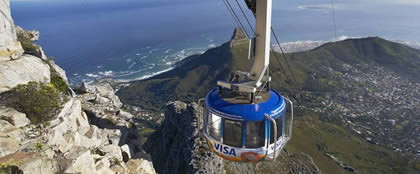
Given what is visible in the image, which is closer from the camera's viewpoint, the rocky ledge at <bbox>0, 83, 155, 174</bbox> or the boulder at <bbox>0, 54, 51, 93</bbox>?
the rocky ledge at <bbox>0, 83, 155, 174</bbox>

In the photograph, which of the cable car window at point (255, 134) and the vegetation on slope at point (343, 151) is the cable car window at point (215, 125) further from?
the vegetation on slope at point (343, 151)

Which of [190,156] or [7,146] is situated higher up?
[7,146]

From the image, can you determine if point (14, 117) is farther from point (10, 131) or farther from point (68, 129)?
point (68, 129)

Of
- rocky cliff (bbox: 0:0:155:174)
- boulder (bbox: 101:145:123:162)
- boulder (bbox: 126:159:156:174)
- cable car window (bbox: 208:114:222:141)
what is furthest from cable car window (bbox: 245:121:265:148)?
boulder (bbox: 101:145:123:162)

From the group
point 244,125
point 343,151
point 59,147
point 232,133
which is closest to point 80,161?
point 59,147

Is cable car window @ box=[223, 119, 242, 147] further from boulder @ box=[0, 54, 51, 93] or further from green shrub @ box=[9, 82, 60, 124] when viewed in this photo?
boulder @ box=[0, 54, 51, 93]

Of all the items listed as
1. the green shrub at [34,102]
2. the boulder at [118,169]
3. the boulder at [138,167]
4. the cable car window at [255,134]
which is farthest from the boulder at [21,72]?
the cable car window at [255,134]

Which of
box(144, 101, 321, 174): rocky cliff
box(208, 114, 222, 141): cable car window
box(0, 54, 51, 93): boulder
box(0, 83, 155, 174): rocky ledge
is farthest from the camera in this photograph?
box(144, 101, 321, 174): rocky cliff

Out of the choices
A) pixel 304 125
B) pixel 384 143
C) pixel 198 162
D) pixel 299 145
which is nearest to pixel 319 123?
pixel 304 125

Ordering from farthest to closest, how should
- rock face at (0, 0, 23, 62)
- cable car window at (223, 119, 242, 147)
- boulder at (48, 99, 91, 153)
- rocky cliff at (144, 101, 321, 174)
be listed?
1. rocky cliff at (144, 101, 321, 174)
2. rock face at (0, 0, 23, 62)
3. boulder at (48, 99, 91, 153)
4. cable car window at (223, 119, 242, 147)
